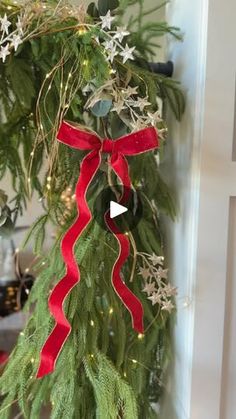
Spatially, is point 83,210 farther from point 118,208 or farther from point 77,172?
point 77,172

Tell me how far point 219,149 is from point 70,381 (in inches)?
19.8

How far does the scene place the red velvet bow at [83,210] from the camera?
0.71 metres

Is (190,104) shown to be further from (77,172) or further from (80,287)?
(80,287)

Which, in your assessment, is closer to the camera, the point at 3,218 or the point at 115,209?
the point at 115,209

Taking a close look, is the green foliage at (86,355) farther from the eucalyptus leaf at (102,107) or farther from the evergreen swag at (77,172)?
the eucalyptus leaf at (102,107)

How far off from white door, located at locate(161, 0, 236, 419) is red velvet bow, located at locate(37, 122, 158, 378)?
172 millimetres

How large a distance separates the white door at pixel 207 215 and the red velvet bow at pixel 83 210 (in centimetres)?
17

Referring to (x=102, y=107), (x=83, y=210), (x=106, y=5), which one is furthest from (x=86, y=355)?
(x=106, y=5)

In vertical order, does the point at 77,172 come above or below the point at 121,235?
above

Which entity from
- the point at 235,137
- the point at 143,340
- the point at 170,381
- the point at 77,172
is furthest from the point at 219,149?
the point at 170,381

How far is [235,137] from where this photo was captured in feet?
2.85

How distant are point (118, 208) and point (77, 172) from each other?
0.60ft

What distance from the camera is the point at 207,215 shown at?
86cm

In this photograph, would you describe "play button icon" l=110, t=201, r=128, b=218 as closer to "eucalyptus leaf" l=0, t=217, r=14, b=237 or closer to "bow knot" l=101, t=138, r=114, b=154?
"bow knot" l=101, t=138, r=114, b=154
